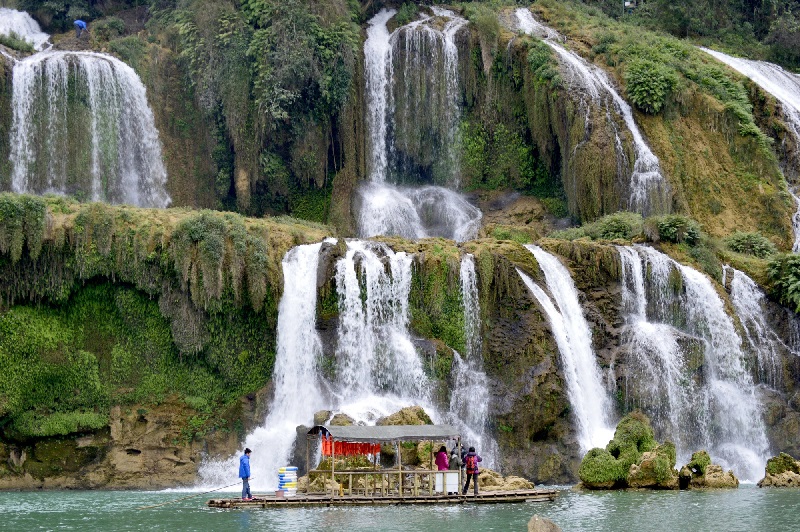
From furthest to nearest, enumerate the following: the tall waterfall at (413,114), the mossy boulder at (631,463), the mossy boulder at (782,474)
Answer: the tall waterfall at (413,114), the mossy boulder at (782,474), the mossy boulder at (631,463)

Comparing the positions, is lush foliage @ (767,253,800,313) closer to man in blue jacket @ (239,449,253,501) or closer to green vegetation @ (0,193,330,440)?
green vegetation @ (0,193,330,440)

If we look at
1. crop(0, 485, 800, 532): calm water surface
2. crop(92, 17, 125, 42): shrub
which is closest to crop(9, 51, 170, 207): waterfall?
crop(92, 17, 125, 42): shrub

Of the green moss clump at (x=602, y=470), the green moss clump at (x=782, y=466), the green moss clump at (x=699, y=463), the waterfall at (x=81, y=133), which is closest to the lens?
the green moss clump at (x=602, y=470)

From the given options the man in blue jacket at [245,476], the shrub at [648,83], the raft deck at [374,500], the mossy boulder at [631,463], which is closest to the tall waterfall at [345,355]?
the mossy boulder at [631,463]

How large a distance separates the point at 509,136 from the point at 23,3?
74.0ft

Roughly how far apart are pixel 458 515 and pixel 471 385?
422 inches

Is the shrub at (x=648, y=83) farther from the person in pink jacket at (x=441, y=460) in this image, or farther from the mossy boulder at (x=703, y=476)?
the person in pink jacket at (x=441, y=460)

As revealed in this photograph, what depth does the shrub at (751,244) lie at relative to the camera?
4562 centimetres

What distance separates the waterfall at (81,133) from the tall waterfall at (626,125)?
660 inches

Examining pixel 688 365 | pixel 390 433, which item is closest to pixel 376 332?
pixel 390 433

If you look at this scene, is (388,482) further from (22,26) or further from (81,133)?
(22,26)

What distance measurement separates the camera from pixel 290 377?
37594 millimetres

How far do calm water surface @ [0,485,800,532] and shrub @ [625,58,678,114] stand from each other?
2166cm

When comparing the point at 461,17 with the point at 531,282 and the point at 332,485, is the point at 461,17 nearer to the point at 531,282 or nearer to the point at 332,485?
the point at 531,282
